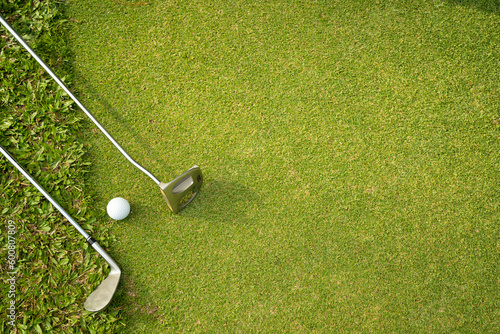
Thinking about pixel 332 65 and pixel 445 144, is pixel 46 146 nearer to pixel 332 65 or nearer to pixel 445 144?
pixel 332 65

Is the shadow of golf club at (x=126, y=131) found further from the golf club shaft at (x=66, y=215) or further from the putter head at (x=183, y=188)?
the golf club shaft at (x=66, y=215)

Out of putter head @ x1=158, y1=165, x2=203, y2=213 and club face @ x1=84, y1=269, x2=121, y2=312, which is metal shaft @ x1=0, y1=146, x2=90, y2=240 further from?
putter head @ x1=158, y1=165, x2=203, y2=213

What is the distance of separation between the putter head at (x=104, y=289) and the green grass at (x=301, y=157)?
147 millimetres

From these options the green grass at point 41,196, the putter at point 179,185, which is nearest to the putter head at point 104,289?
the green grass at point 41,196

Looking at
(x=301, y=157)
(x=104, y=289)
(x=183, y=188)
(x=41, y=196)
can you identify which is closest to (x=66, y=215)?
(x=41, y=196)

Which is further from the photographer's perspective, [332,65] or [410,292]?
[332,65]

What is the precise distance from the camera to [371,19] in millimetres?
3342

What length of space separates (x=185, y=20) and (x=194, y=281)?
107 inches

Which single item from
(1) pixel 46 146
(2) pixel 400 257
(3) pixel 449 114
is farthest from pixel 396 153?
(1) pixel 46 146

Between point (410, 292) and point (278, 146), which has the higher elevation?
point (278, 146)

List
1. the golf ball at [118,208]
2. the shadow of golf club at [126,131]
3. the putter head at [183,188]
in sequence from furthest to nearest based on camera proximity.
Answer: the shadow of golf club at [126,131], the golf ball at [118,208], the putter head at [183,188]

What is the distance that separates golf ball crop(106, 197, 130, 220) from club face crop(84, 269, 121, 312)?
19.6 inches

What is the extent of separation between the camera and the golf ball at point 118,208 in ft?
9.30

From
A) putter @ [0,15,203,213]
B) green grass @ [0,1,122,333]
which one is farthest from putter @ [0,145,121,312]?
putter @ [0,15,203,213]
